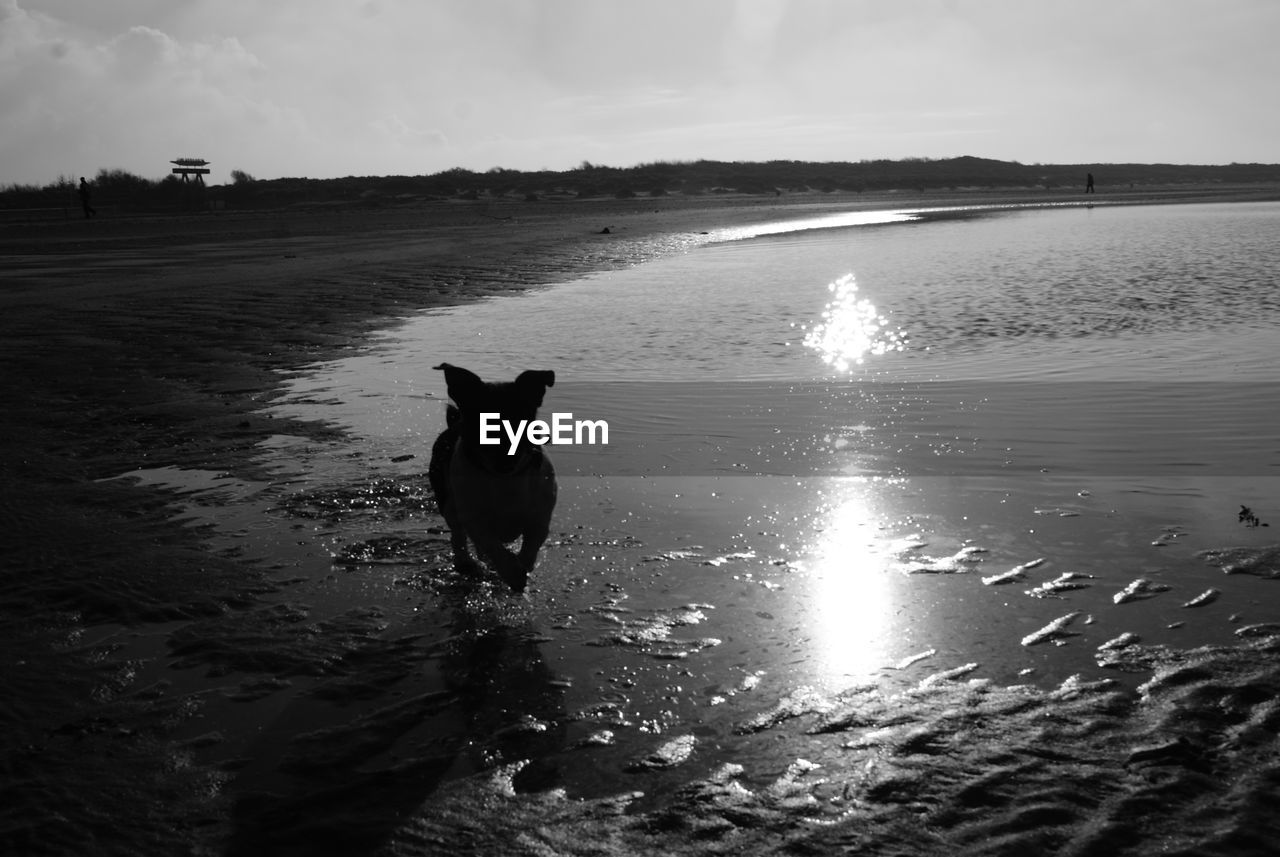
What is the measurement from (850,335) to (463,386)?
919 cm

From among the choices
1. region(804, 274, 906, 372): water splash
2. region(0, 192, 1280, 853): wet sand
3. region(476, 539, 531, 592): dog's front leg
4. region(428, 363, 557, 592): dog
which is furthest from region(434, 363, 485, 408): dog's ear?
region(804, 274, 906, 372): water splash

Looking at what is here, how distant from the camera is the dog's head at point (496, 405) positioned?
5.77 metres

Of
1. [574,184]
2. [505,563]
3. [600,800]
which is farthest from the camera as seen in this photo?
[574,184]

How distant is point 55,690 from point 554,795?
94.4 inches

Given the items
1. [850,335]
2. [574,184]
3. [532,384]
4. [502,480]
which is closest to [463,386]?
[532,384]

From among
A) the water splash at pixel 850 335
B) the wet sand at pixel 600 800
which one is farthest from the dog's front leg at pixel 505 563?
the water splash at pixel 850 335

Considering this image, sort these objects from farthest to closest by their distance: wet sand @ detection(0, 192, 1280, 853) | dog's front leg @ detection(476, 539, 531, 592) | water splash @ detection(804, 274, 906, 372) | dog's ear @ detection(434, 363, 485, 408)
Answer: water splash @ detection(804, 274, 906, 372) → dog's ear @ detection(434, 363, 485, 408) → dog's front leg @ detection(476, 539, 531, 592) → wet sand @ detection(0, 192, 1280, 853)

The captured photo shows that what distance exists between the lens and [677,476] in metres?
8.06

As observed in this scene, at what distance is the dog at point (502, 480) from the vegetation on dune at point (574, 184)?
62.6 metres

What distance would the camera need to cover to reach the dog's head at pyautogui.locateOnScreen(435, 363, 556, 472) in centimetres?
577

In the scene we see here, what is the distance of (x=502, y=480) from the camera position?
576 cm

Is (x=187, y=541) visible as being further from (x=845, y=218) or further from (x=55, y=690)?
(x=845, y=218)

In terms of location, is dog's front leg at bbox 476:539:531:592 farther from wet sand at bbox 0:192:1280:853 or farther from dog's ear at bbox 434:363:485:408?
wet sand at bbox 0:192:1280:853

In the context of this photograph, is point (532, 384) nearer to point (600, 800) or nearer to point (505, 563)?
point (505, 563)
